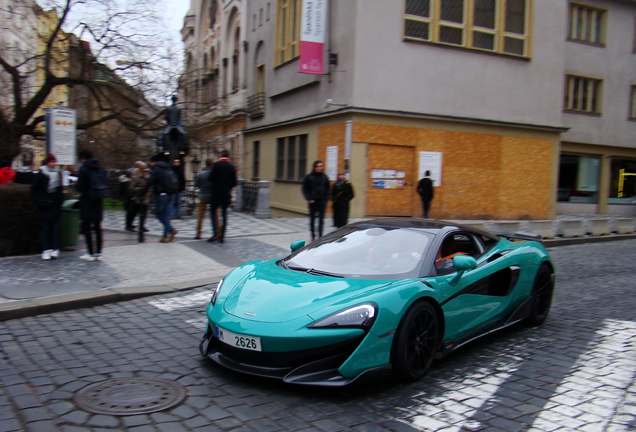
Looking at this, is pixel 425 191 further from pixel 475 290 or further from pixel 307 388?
pixel 307 388

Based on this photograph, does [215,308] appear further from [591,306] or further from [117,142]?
[117,142]

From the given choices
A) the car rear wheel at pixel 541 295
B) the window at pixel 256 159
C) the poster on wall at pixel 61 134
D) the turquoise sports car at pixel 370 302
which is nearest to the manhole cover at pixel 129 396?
the turquoise sports car at pixel 370 302

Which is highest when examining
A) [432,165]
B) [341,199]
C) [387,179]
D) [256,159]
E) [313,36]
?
[313,36]

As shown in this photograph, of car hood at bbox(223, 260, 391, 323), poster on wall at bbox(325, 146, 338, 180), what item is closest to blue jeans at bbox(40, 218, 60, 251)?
car hood at bbox(223, 260, 391, 323)

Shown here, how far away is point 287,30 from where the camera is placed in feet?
78.9

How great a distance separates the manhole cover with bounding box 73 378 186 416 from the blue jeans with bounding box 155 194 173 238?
7653 mm

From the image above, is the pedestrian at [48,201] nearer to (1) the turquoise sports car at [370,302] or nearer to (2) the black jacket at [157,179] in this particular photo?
(2) the black jacket at [157,179]

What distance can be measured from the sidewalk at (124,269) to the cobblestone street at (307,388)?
1.29ft

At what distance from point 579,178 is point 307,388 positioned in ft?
90.7

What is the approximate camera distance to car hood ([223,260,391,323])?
437 centimetres

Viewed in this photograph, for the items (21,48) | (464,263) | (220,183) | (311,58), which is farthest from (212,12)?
(464,263)

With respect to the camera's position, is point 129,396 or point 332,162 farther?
point 332,162

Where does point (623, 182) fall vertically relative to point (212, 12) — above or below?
below

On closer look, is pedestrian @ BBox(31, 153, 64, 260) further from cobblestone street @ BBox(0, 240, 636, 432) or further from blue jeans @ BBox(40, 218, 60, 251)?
cobblestone street @ BBox(0, 240, 636, 432)
